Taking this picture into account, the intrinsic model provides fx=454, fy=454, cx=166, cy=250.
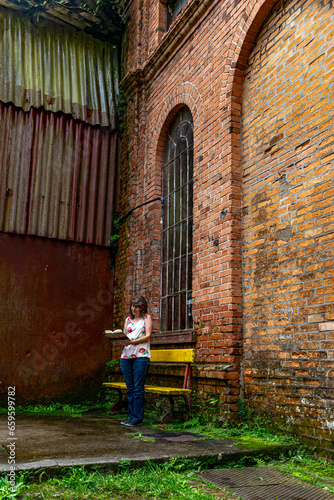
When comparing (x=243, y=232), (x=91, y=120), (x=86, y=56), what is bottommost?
(x=243, y=232)

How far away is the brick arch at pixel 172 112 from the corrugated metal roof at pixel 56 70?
1283mm

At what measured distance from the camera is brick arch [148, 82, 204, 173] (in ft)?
21.0

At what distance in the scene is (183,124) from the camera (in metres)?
7.25

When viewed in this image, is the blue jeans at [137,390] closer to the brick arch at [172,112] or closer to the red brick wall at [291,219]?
the red brick wall at [291,219]

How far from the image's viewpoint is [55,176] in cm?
800

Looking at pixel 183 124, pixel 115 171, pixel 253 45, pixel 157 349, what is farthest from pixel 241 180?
pixel 115 171

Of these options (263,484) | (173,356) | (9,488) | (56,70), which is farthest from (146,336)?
(56,70)

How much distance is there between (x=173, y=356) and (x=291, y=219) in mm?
2516

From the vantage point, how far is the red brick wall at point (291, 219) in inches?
158

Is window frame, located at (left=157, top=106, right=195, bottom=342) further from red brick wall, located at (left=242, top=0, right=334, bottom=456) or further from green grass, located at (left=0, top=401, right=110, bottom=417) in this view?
green grass, located at (left=0, top=401, right=110, bottom=417)

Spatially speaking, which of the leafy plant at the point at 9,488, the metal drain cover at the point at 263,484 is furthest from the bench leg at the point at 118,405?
the leafy plant at the point at 9,488

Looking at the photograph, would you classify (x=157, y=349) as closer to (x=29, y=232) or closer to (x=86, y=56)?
(x=29, y=232)

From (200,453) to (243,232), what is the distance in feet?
8.20

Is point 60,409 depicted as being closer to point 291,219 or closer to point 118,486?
point 118,486
